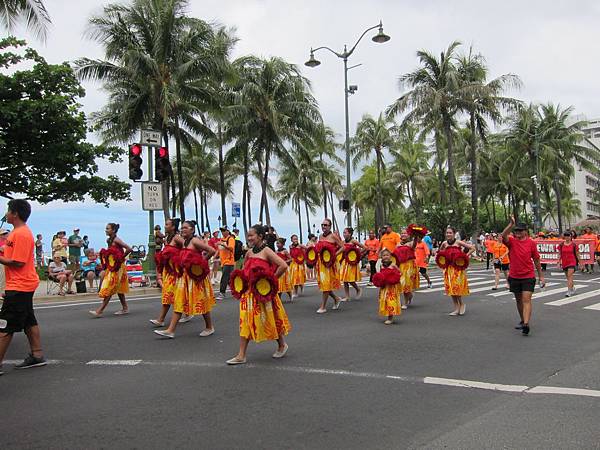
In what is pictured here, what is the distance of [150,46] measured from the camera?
84.1 feet

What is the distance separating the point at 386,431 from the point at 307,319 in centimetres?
612

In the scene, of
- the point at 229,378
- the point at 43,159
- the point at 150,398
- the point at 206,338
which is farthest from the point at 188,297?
the point at 43,159

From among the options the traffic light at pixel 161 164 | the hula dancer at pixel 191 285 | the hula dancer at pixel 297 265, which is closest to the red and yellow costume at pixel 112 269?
the hula dancer at pixel 191 285

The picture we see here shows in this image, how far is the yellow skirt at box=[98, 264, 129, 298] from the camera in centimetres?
1085

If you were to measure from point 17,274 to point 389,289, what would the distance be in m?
6.12

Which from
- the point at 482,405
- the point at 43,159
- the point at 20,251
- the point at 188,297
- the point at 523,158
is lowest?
the point at 482,405

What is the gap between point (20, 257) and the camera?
6.52 m

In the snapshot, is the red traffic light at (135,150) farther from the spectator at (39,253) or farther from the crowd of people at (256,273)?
the spectator at (39,253)

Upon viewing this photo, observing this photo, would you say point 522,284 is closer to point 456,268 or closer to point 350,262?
point 456,268

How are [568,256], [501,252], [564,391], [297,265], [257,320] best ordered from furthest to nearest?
[501,252] → [568,256] → [297,265] → [257,320] → [564,391]

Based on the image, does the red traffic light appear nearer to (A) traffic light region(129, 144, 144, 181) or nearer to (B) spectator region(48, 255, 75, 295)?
(A) traffic light region(129, 144, 144, 181)

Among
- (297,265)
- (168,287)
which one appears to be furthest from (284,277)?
(168,287)

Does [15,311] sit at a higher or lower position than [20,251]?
lower

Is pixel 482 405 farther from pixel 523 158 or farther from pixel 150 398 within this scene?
pixel 523 158
